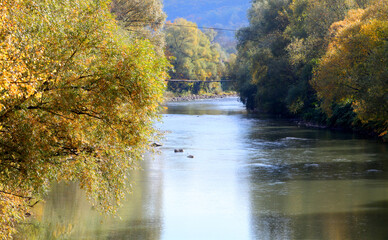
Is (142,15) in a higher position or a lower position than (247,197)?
higher

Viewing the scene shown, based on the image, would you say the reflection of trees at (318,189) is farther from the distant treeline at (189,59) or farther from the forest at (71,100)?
the distant treeline at (189,59)

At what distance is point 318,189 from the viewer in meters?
25.0

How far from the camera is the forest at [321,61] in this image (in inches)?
1403

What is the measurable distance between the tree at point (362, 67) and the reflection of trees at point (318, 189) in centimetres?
296

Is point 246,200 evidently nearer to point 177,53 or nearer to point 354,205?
point 354,205

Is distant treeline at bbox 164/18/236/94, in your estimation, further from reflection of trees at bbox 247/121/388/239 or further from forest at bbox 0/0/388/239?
forest at bbox 0/0/388/239

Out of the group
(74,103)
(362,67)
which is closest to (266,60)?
(362,67)

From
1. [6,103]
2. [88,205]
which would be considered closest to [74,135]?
[6,103]

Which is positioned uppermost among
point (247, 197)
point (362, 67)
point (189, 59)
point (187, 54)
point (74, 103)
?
point (187, 54)

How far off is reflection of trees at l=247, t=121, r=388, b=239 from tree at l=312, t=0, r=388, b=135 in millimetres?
2963

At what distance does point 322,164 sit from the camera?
102ft

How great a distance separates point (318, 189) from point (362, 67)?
15.4 metres

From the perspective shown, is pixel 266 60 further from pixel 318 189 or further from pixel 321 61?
pixel 318 189

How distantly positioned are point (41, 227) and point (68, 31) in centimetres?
811
